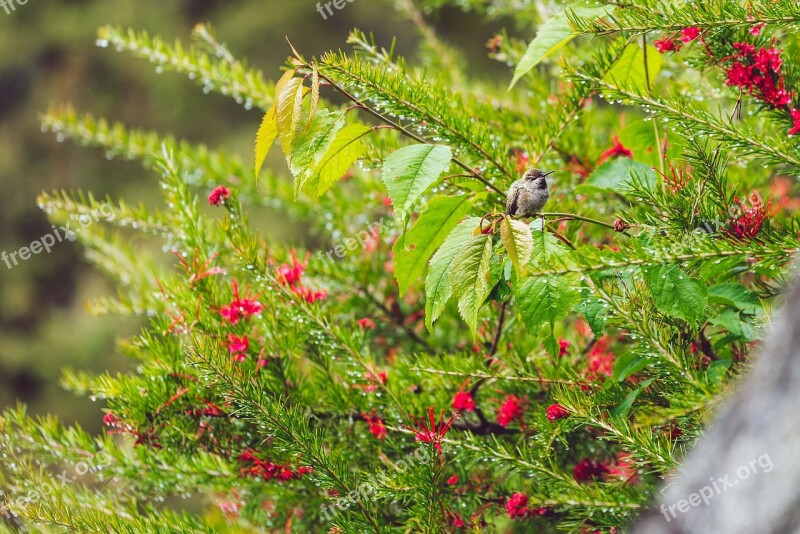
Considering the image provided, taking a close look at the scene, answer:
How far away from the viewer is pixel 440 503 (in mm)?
603

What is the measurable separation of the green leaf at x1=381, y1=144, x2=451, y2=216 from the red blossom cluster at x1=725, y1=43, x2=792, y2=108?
0.30 meters

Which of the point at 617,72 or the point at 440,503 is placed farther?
the point at 617,72

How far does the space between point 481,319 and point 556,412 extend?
155mm

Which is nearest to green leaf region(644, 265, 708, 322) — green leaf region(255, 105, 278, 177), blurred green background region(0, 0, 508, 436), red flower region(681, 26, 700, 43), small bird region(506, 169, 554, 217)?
small bird region(506, 169, 554, 217)

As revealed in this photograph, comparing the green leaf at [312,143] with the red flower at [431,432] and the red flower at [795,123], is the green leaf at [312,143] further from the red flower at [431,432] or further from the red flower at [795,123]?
the red flower at [795,123]

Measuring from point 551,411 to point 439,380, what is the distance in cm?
14

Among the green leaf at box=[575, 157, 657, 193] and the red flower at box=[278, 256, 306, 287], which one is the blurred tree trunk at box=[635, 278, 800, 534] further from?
the red flower at box=[278, 256, 306, 287]

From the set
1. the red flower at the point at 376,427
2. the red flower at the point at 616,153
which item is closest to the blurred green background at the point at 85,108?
the red flower at the point at 616,153

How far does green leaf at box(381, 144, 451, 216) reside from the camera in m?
0.51

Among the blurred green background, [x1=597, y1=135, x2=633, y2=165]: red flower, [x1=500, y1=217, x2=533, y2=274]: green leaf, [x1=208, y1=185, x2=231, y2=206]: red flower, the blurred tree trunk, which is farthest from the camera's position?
the blurred green background

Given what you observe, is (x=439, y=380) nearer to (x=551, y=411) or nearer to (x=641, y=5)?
(x=551, y=411)

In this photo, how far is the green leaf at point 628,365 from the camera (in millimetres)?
569

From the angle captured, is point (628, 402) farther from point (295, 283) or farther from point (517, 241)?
point (295, 283)

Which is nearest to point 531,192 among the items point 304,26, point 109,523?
point 109,523
